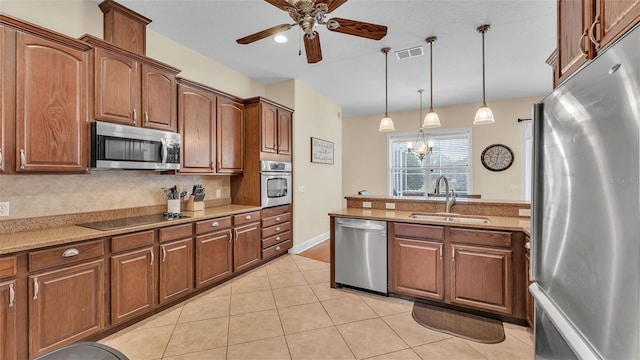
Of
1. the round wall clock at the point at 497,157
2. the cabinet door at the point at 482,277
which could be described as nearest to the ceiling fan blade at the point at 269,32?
the cabinet door at the point at 482,277

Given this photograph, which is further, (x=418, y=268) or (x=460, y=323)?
(x=418, y=268)

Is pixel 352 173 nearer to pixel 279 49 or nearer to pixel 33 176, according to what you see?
pixel 279 49

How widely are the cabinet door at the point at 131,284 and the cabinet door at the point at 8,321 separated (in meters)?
0.54

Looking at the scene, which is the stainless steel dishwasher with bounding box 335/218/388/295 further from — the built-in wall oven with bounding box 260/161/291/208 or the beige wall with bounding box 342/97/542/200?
the beige wall with bounding box 342/97/542/200

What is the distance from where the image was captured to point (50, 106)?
2004 millimetres

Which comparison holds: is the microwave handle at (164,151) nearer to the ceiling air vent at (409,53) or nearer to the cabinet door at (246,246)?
the cabinet door at (246,246)

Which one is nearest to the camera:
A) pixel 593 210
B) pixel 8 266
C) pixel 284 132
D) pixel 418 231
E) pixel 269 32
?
pixel 593 210

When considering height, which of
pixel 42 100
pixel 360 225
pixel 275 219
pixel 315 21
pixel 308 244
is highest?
pixel 315 21

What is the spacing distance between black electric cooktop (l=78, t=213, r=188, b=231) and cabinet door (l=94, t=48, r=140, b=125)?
0.90 meters

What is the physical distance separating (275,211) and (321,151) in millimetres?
1635

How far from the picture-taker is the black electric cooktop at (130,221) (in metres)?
2.30

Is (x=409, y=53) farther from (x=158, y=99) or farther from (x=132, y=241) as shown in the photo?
(x=132, y=241)

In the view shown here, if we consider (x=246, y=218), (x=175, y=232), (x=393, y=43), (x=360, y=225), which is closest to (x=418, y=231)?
(x=360, y=225)

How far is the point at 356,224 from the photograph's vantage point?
114 inches
